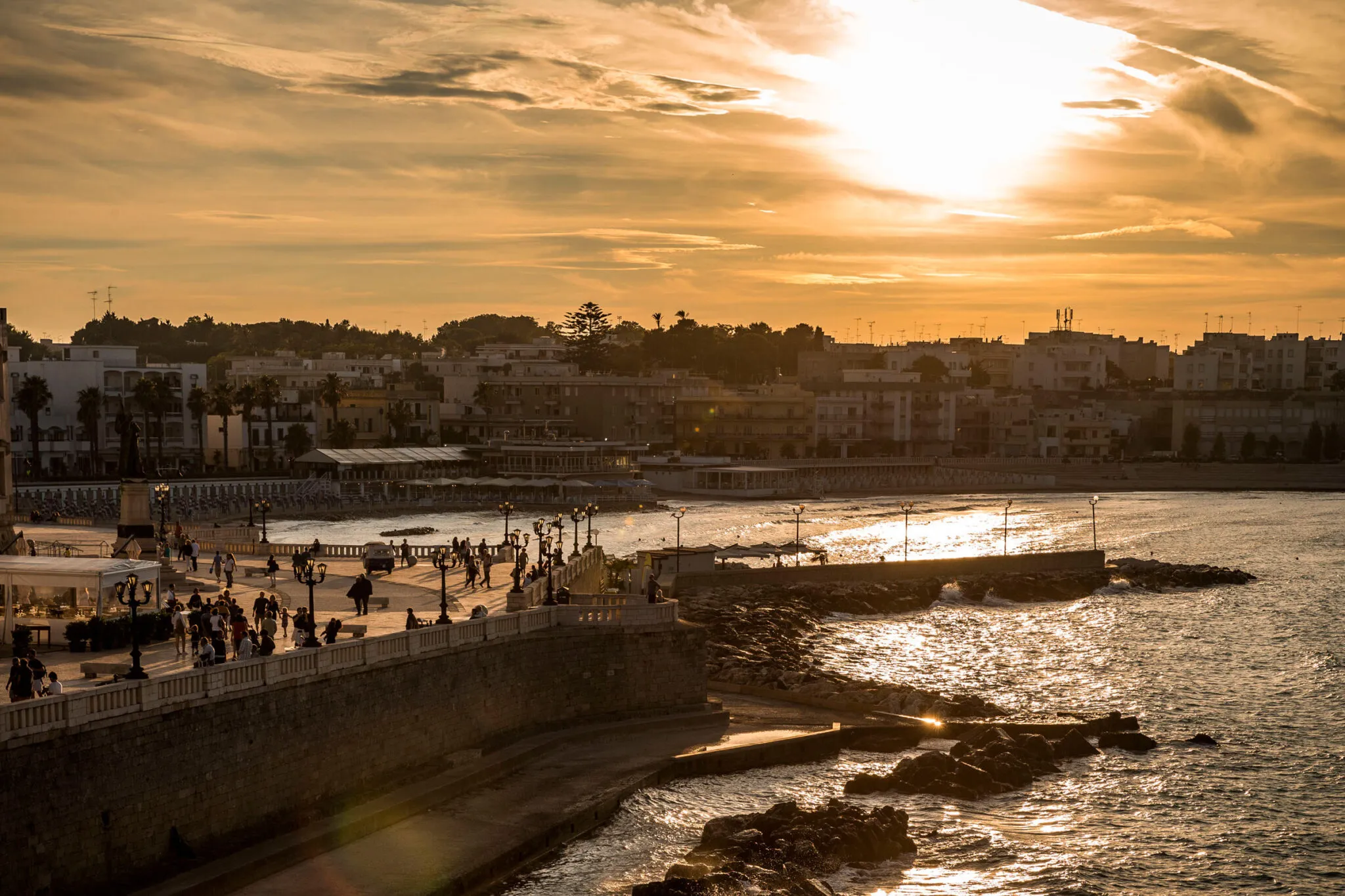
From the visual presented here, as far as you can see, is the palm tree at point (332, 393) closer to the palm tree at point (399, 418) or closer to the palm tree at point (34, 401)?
the palm tree at point (399, 418)

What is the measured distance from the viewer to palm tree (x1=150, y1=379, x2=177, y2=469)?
103750 mm

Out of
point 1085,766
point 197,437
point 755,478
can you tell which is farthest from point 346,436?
point 1085,766

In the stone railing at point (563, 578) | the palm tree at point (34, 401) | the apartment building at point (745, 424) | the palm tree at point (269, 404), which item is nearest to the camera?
the stone railing at point (563, 578)

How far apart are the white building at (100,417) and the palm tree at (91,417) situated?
0.35 m

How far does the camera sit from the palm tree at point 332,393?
120 metres

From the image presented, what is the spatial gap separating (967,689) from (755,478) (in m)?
79.8

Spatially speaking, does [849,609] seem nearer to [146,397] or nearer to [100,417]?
[146,397]

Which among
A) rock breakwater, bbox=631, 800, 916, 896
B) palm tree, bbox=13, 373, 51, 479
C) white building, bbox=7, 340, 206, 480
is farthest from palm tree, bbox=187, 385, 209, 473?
rock breakwater, bbox=631, 800, 916, 896

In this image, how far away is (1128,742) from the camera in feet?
114

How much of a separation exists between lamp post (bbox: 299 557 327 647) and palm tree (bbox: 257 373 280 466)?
3007 inches

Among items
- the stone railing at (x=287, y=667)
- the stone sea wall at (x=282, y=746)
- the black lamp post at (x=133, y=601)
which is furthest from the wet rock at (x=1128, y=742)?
the black lamp post at (x=133, y=601)

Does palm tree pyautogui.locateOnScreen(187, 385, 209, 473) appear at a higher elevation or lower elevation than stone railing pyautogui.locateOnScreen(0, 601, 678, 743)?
higher

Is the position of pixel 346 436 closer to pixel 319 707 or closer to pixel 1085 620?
pixel 1085 620

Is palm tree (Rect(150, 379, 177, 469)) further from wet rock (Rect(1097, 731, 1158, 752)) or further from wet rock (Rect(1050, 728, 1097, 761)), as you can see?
wet rock (Rect(1050, 728, 1097, 761))
